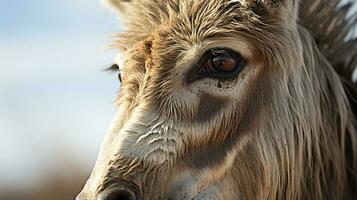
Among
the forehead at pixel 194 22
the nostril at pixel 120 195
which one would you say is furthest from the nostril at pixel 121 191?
the forehead at pixel 194 22

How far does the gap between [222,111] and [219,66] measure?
221 mm

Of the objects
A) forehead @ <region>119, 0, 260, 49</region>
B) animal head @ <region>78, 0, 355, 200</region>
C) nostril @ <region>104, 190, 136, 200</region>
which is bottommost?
nostril @ <region>104, 190, 136, 200</region>

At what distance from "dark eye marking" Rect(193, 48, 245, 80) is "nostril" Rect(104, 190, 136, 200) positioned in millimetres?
679

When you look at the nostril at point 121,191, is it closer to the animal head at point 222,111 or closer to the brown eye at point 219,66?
the animal head at point 222,111

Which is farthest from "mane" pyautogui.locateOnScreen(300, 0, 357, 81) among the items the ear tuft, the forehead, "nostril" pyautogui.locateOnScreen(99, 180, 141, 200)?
"nostril" pyautogui.locateOnScreen(99, 180, 141, 200)

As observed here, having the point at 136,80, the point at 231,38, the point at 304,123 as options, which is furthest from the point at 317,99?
the point at 136,80

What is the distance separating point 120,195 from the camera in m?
4.50

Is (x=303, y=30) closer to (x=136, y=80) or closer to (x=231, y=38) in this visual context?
(x=231, y=38)

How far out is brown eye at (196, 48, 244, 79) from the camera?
483 centimetres

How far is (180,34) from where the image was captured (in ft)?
16.2

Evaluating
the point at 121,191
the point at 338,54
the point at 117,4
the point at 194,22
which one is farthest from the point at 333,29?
the point at 121,191

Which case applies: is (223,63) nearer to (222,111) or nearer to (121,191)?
(222,111)

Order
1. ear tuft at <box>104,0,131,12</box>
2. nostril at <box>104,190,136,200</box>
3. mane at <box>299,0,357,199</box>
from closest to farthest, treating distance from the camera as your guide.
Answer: nostril at <box>104,190,136,200</box> → mane at <box>299,0,357,199</box> → ear tuft at <box>104,0,131,12</box>

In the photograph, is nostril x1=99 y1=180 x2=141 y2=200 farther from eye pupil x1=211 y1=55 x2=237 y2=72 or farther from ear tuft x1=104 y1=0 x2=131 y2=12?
ear tuft x1=104 y1=0 x2=131 y2=12
